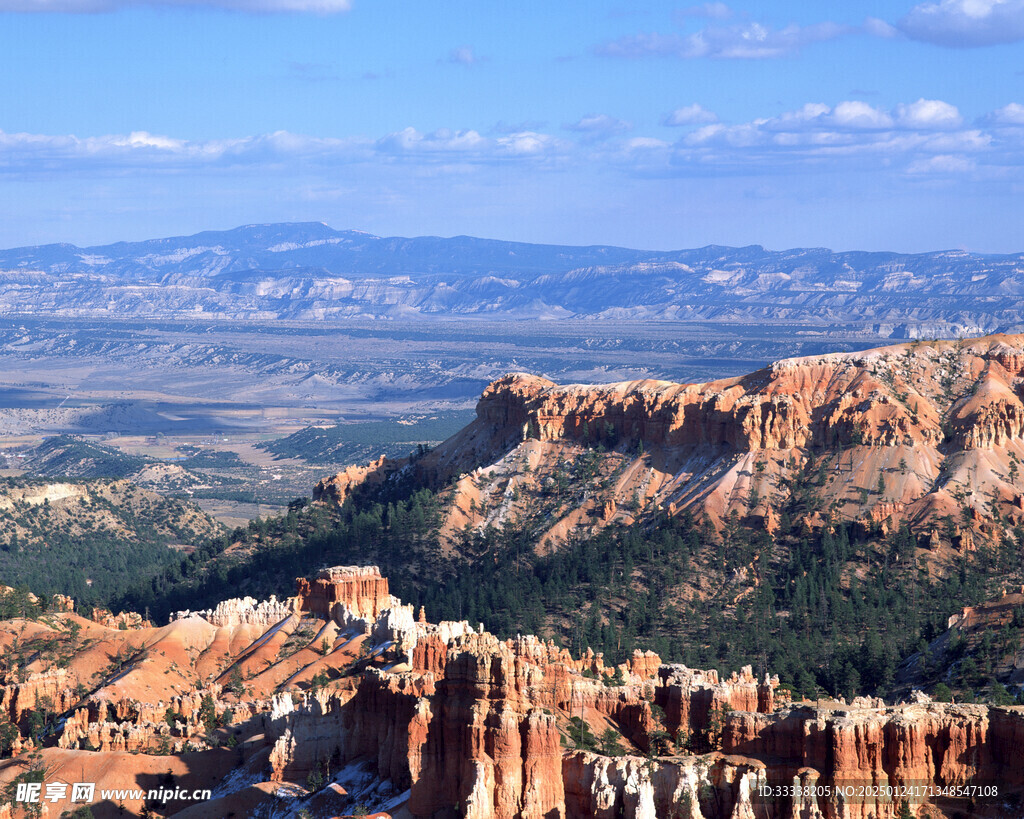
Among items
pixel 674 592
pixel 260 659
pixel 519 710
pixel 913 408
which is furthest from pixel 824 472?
pixel 519 710

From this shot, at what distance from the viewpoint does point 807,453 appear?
7106 inches

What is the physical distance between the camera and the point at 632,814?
68.0 metres

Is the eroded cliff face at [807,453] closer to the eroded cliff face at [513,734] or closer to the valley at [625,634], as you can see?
the valley at [625,634]

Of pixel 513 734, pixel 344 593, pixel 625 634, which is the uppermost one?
pixel 513 734

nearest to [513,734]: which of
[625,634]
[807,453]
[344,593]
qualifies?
[344,593]

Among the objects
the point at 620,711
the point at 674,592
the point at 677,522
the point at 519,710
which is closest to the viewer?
the point at 519,710

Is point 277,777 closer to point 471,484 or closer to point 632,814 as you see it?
point 632,814

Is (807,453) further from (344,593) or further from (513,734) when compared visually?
(513,734)

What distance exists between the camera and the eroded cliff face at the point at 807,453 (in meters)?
168

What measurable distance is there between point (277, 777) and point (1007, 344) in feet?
423

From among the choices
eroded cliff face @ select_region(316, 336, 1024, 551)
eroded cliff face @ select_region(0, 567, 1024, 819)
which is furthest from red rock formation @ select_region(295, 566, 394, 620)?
eroded cliff face @ select_region(316, 336, 1024, 551)

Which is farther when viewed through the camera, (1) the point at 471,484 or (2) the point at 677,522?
(1) the point at 471,484

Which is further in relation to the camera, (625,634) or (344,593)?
(625,634)

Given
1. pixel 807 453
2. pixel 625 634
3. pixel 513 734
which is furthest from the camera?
pixel 807 453
